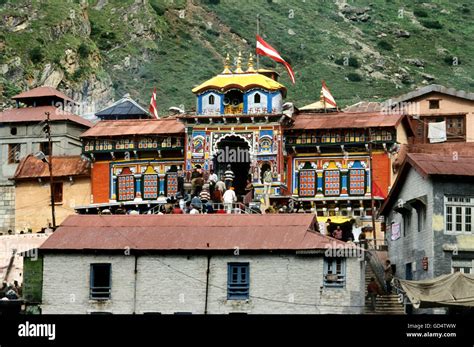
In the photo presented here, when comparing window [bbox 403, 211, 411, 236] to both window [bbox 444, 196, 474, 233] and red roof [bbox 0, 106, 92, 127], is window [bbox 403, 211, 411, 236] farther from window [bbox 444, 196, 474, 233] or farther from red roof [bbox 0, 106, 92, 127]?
red roof [bbox 0, 106, 92, 127]

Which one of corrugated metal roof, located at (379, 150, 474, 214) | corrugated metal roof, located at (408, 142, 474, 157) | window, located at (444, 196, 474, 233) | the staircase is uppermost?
corrugated metal roof, located at (408, 142, 474, 157)

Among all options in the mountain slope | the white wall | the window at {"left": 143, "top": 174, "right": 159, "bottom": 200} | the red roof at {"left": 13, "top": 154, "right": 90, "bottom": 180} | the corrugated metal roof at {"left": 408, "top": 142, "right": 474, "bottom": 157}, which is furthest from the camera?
the mountain slope

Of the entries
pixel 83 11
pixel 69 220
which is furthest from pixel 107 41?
pixel 69 220

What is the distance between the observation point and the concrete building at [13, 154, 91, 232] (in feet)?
295

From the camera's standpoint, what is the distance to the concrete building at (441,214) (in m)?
60.4

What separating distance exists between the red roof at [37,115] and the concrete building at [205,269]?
115 ft

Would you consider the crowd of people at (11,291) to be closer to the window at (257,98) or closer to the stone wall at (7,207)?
the window at (257,98)

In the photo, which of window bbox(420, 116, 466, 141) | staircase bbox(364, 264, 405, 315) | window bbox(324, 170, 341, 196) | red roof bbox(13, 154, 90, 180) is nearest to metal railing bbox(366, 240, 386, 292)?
staircase bbox(364, 264, 405, 315)

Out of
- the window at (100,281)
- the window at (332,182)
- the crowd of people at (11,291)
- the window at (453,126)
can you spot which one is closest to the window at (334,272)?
the window at (100,281)

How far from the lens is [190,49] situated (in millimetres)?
176625

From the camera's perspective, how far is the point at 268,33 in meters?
188

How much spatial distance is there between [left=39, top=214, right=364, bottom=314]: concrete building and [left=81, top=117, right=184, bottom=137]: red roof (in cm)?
2570

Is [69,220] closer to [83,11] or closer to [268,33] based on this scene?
[83,11]

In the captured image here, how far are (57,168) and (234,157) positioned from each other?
1173cm
